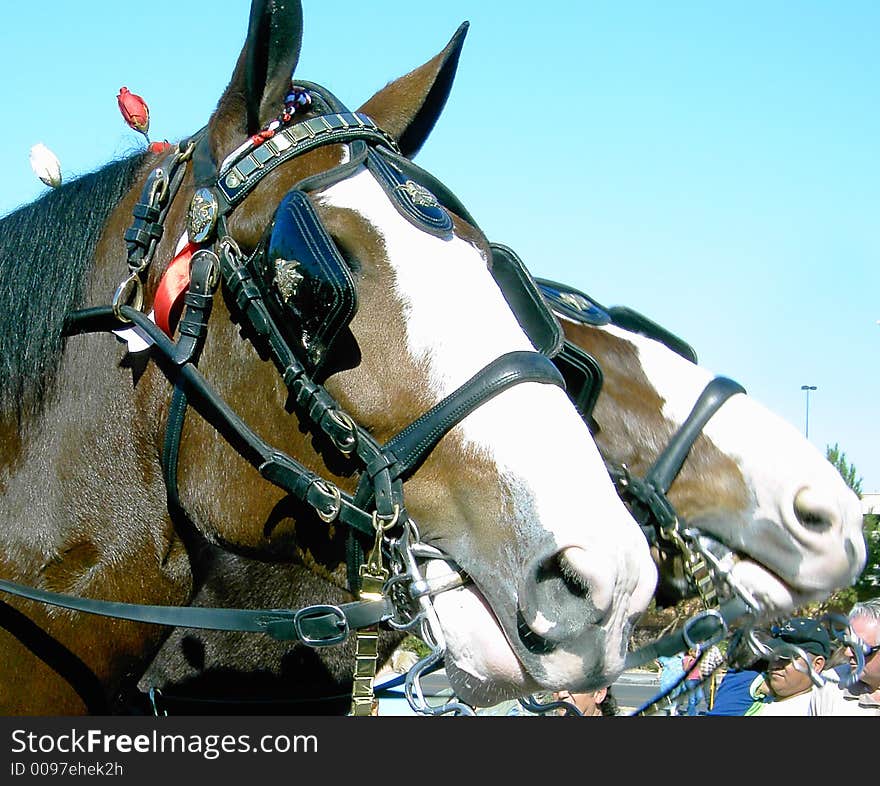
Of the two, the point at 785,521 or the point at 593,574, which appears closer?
the point at 593,574

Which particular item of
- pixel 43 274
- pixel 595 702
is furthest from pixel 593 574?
pixel 595 702

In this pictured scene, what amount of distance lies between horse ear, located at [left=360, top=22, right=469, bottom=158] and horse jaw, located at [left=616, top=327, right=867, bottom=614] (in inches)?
55.4

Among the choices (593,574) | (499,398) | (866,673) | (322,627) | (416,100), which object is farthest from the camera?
(866,673)

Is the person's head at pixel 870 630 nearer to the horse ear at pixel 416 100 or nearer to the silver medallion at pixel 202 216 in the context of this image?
the horse ear at pixel 416 100

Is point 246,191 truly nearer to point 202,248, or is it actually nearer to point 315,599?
point 202,248

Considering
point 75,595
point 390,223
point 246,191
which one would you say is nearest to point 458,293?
point 390,223

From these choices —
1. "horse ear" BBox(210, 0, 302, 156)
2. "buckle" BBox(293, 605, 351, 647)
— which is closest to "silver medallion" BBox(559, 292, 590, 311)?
"horse ear" BBox(210, 0, 302, 156)

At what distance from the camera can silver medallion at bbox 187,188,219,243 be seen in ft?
9.29

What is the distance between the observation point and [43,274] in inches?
124

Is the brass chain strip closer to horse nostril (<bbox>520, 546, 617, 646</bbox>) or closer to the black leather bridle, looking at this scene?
the black leather bridle

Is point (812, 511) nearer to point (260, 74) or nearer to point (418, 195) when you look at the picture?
point (418, 195)

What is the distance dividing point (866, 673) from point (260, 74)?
481 centimetres

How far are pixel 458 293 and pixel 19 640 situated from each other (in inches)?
63.9

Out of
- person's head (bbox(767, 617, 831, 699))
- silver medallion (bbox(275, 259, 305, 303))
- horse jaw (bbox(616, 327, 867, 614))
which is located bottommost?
person's head (bbox(767, 617, 831, 699))
